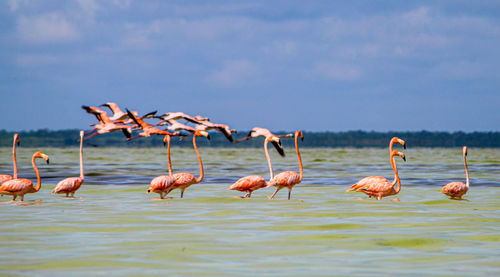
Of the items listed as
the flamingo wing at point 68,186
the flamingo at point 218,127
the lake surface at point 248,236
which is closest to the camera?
the lake surface at point 248,236

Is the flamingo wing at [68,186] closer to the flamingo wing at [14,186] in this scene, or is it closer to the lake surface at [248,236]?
the lake surface at [248,236]

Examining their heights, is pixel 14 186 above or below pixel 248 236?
above

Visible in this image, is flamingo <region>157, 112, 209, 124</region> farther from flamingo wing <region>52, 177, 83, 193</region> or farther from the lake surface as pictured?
flamingo wing <region>52, 177, 83, 193</region>

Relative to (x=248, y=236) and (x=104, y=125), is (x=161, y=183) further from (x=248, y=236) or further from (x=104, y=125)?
→ (x=248, y=236)

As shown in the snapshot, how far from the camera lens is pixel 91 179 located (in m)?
28.4

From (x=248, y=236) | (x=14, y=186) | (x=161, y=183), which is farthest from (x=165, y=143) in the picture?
(x=248, y=236)

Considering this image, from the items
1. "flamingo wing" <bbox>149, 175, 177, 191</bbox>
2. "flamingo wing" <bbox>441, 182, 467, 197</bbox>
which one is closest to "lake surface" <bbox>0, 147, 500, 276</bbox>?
"flamingo wing" <bbox>441, 182, 467, 197</bbox>

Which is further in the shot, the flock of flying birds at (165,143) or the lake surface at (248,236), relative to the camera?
the flock of flying birds at (165,143)

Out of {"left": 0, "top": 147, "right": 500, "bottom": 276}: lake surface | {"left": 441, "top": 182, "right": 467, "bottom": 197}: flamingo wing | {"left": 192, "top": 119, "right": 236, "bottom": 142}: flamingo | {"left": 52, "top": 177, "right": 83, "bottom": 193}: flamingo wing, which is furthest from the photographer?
{"left": 441, "top": 182, "right": 467, "bottom": 197}: flamingo wing

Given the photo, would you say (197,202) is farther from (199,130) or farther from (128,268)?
(128,268)

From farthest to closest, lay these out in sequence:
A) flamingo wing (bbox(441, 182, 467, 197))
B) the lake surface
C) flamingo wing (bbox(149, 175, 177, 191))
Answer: flamingo wing (bbox(441, 182, 467, 197))
flamingo wing (bbox(149, 175, 177, 191))
the lake surface

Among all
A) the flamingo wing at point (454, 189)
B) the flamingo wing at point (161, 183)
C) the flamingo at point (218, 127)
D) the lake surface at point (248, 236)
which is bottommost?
the lake surface at point (248, 236)

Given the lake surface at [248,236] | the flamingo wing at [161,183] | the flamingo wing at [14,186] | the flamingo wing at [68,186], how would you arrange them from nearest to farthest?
1. the lake surface at [248,236]
2. the flamingo wing at [14,186]
3. the flamingo wing at [161,183]
4. the flamingo wing at [68,186]

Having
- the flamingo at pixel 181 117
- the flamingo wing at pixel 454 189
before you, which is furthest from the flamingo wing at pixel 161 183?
the flamingo wing at pixel 454 189
